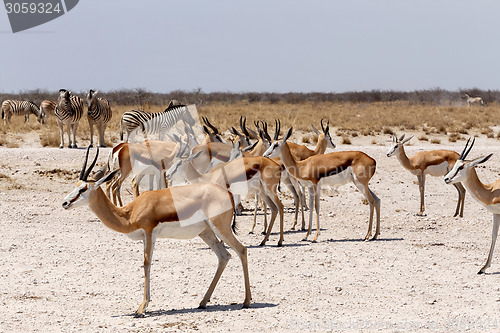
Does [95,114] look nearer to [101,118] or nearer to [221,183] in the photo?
[101,118]

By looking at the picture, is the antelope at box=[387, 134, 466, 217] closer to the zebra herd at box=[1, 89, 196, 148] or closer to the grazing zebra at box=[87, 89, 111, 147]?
the zebra herd at box=[1, 89, 196, 148]

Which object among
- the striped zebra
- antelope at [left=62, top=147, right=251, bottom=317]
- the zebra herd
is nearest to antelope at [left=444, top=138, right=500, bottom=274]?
antelope at [left=62, top=147, right=251, bottom=317]

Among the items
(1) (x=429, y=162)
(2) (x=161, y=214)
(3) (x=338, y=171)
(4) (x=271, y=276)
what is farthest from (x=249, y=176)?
(1) (x=429, y=162)

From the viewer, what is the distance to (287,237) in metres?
11.7

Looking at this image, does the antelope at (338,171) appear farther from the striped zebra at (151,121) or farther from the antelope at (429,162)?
the striped zebra at (151,121)

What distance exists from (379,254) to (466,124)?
21054 millimetres

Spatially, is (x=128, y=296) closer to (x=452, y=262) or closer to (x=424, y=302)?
(x=424, y=302)

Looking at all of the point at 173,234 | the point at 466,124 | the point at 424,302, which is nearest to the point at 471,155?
the point at 466,124

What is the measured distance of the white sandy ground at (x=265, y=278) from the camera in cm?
692

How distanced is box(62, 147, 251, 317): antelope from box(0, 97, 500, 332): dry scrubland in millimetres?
523

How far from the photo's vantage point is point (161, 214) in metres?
7.21

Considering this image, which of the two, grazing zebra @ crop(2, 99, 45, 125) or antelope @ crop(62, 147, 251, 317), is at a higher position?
grazing zebra @ crop(2, 99, 45, 125)

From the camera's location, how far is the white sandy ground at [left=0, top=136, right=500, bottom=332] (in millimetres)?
6922

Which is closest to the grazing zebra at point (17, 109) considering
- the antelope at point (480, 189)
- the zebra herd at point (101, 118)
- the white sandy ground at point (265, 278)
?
the zebra herd at point (101, 118)
